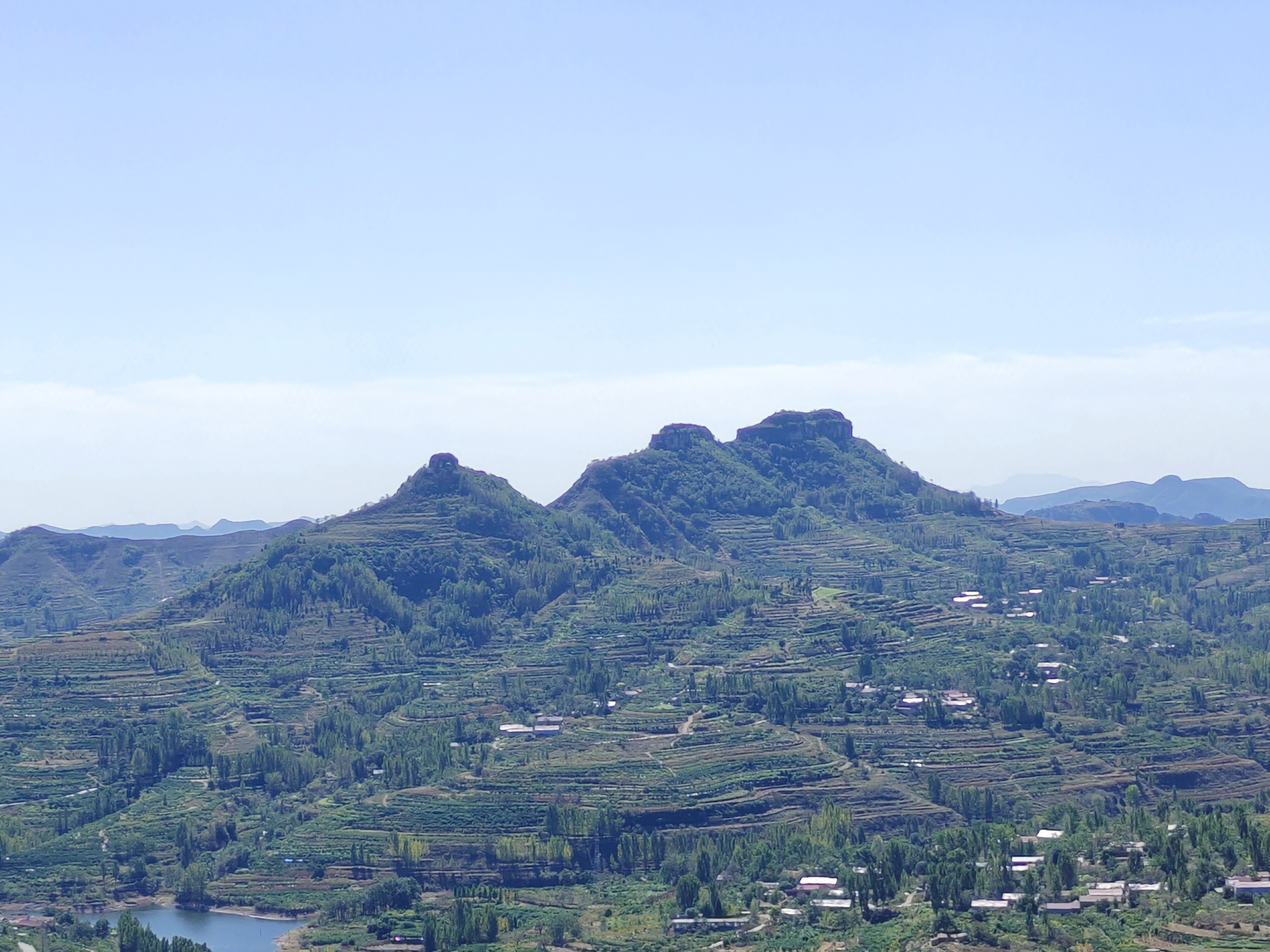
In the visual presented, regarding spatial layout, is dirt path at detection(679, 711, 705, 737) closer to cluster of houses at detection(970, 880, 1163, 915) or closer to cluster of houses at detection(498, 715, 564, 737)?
cluster of houses at detection(498, 715, 564, 737)

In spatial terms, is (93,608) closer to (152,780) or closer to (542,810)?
(152,780)

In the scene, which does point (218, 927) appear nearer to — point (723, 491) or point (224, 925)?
point (224, 925)

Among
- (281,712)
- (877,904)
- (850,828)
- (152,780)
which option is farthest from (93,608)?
(877,904)

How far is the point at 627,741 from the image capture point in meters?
99.4

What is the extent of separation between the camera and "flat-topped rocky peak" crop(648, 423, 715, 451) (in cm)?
19350

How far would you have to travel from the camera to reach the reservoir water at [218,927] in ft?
255

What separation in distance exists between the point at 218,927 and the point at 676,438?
11746 centimetres

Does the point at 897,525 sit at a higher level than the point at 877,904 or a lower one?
higher

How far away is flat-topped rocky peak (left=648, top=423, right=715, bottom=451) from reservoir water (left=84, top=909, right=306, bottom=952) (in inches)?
4487

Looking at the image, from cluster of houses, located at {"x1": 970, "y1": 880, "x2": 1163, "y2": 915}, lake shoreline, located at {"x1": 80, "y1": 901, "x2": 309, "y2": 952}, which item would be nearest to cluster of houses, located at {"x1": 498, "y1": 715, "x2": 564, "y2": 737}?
lake shoreline, located at {"x1": 80, "y1": 901, "x2": 309, "y2": 952}

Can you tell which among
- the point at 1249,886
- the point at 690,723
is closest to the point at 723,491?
the point at 690,723

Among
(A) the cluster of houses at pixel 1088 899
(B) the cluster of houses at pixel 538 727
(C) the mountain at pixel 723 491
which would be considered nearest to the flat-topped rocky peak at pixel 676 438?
(C) the mountain at pixel 723 491

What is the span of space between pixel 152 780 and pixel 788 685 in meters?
38.0

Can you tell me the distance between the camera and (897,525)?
185 meters
